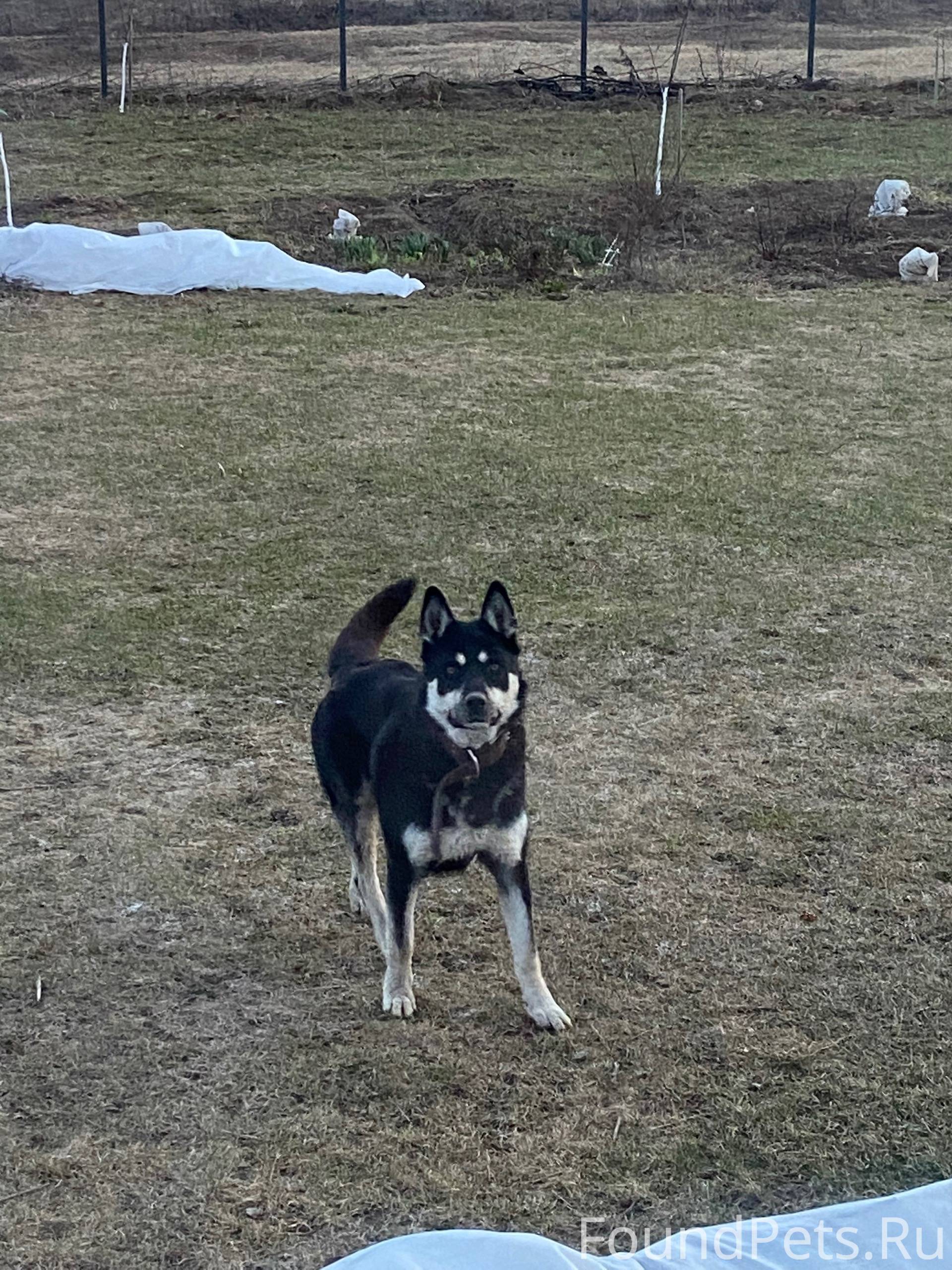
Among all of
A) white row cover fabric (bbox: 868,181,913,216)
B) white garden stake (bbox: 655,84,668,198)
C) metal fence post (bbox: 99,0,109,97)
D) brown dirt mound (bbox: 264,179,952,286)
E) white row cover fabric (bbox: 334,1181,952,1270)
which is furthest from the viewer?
metal fence post (bbox: 99,0,109,97)

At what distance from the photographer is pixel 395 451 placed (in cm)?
732

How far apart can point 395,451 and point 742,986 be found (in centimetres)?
441

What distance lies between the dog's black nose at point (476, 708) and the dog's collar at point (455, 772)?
73 mm

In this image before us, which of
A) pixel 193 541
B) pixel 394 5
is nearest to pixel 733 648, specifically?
pixel 193 541

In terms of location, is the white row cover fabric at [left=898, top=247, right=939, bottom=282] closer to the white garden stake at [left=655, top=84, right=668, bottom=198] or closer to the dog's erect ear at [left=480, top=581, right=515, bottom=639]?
the white garden stake at [left=655, top=84, right=668, bottom=198]

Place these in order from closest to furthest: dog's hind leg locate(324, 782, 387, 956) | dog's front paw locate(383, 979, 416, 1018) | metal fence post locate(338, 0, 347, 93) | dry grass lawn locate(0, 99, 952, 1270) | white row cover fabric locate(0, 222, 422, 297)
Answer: dry grass lawn locate(0, 99, 952, 1270) < dog's front paw locate(383, 979, 416, 1018) < dog's hind leg locate(324, 782, 387, 956) < white row cover fabric locate(0, 222, 422, 297) < metal fence post locate(338, 0, 347, 93)

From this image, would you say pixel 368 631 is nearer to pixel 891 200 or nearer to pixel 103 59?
pixel 891 200

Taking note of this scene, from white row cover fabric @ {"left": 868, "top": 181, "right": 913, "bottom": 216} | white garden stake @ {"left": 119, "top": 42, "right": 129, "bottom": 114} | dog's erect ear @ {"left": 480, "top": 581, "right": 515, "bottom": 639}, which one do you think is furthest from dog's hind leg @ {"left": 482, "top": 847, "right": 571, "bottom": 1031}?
white garden stake @ {"left": 119, "top": 42, "right": 129, "bottom": 114}

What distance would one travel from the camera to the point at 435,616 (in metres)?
3.24

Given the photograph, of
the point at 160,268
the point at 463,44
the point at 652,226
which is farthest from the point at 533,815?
the point at 463,44

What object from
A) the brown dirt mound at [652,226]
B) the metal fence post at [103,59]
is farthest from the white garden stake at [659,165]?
the metal fence post at [103,59]

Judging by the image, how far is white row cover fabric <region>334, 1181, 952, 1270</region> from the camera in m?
2.33

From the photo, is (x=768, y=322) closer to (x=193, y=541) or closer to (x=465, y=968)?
(x=193, y=541)

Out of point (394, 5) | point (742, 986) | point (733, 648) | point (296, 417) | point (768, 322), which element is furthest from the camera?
point (394, 5)
